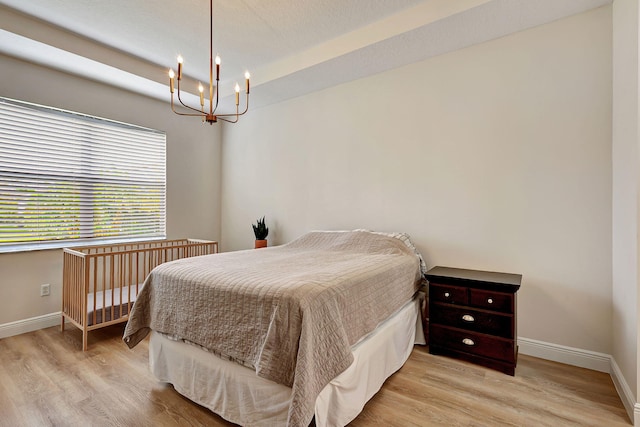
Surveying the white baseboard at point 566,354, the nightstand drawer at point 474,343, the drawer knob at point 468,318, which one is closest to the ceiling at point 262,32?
the drawer knob at point 468,318

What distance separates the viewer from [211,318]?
164 cm

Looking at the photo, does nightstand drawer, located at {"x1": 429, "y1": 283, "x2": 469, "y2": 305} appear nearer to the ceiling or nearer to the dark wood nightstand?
the dark wood nightstand

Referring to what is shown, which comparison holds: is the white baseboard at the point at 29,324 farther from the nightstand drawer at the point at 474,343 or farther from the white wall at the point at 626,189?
the white wall at the point at 626,189

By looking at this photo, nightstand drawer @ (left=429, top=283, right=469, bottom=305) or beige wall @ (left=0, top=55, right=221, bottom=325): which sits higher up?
beige wall @ (left=0, top=55, right=221, bottom=325)

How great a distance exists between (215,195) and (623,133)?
434 centimetres

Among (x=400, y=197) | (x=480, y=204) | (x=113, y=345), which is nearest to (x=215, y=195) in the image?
(x=113, y=345)

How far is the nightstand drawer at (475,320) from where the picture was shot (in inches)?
83.9

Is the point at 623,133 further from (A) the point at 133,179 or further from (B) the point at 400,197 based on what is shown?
(A) the point at 133,179

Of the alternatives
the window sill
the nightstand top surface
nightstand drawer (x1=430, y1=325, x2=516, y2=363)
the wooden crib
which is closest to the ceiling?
the window sill

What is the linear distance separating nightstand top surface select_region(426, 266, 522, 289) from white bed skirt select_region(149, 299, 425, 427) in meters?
0.53

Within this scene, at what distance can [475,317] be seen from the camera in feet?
7.36

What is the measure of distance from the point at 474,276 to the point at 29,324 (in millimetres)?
3938

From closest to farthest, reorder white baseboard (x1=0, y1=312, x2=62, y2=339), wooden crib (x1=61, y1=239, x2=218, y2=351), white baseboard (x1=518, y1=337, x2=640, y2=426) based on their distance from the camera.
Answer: white baseboard (x1=518, y1=337, x2=640, y2=426) < wooden crib (x1=61, y1=239, x2=218, y2=351) < white baseboard (x1=0, y1=312, x2=62, y2=339)

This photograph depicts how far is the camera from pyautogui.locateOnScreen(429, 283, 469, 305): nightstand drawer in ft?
7.54
